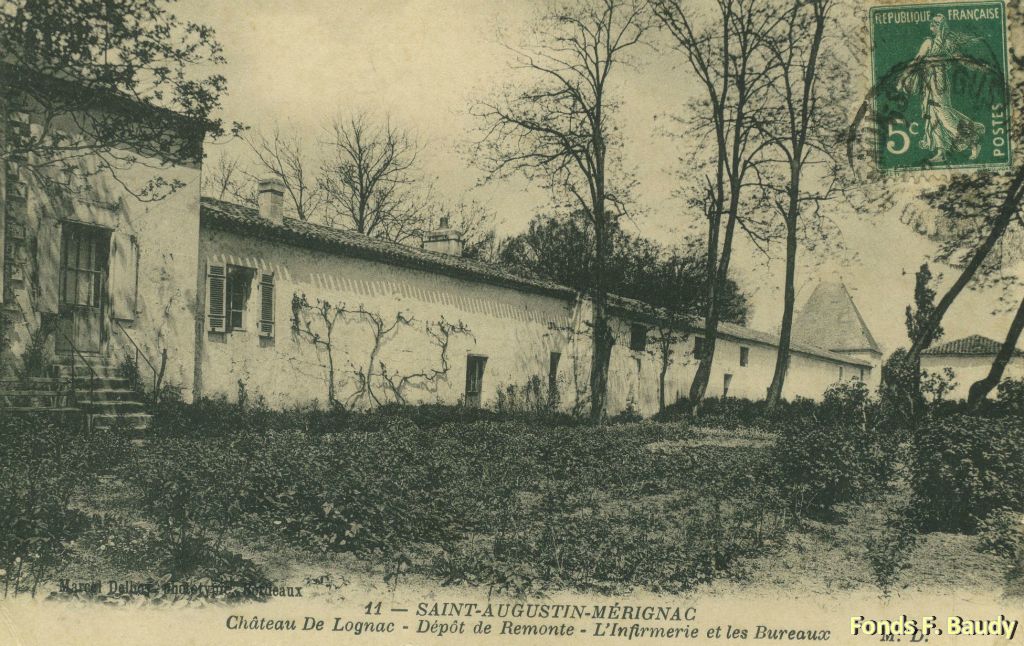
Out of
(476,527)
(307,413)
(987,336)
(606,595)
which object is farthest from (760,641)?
(307,413)

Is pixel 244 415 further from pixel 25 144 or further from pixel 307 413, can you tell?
pixel 25 144

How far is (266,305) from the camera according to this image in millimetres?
12164

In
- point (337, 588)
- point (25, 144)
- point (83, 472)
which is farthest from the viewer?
point (25, 144)

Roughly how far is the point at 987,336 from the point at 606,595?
668cm

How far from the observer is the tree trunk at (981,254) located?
332 inches

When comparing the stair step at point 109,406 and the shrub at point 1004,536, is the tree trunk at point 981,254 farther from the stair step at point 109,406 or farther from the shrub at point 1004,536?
the stair step at point 109,406

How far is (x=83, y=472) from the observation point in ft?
21.7

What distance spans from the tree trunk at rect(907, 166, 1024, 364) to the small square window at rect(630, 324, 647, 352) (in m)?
11.4

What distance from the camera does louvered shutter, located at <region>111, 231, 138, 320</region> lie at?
31.9 ft

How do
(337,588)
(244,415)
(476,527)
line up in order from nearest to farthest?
(337,588) < (476,527) < (244,415)

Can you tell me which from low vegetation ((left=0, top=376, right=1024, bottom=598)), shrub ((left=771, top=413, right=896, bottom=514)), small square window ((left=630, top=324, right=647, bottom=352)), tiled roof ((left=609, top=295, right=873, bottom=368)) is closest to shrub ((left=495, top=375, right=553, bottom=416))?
tiled roof ((left=609, top=295, right=873, bottom=368))

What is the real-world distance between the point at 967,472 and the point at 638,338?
1638cm

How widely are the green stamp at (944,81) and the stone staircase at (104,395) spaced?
983cm

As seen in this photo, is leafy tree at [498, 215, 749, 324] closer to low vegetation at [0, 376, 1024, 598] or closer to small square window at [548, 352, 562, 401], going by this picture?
small square window at [548, 352, 562, 401]
